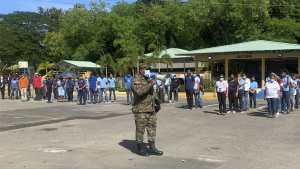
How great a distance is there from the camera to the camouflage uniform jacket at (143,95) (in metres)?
6.83

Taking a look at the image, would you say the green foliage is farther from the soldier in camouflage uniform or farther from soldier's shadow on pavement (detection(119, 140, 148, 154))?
the soldier in camouflage uniform

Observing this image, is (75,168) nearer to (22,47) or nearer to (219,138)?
(219,138)

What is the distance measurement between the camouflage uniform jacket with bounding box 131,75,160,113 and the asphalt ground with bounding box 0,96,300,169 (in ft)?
3.30

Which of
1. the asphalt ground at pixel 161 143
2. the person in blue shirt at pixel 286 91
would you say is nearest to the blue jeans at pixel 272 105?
the asphalt ground at pixel 161 143

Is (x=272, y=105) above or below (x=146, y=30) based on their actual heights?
below

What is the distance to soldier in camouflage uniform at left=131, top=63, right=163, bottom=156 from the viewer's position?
6863 millimetres

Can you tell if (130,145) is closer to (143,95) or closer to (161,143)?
(161,143)

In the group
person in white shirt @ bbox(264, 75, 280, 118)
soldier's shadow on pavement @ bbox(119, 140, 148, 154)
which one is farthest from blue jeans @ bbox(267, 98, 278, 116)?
soldier's shadow on pavement @ bbox(119, 140, 148, 154)

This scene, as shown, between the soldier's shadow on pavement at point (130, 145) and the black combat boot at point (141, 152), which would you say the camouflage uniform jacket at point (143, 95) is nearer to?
the black combat boot at point (141, 152)

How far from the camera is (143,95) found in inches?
271

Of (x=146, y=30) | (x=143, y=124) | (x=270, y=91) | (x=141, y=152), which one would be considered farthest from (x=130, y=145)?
(x=146, y=30)

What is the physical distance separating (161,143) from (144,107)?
1.67m

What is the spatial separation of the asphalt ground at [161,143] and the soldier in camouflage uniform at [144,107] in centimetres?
38

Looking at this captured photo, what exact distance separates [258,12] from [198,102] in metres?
25.4
